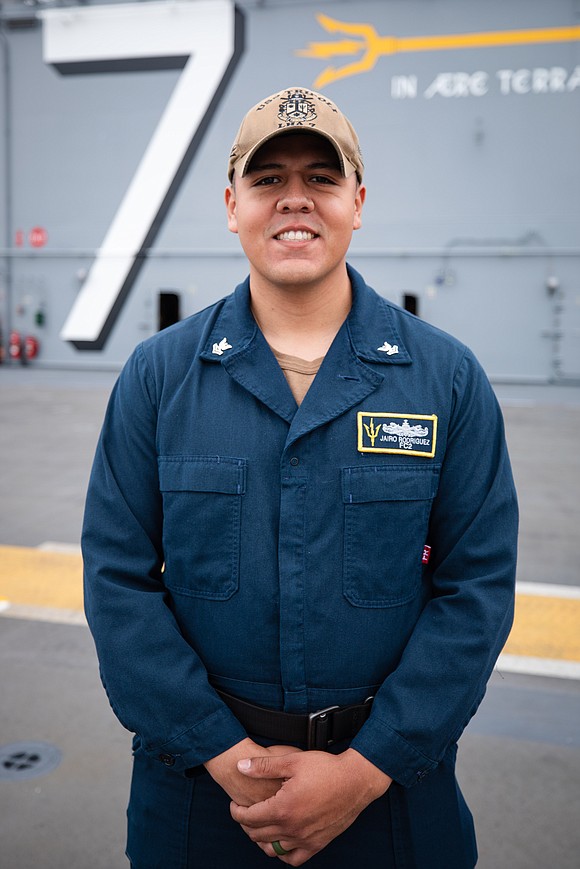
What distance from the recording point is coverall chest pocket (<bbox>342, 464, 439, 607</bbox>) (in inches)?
59.1

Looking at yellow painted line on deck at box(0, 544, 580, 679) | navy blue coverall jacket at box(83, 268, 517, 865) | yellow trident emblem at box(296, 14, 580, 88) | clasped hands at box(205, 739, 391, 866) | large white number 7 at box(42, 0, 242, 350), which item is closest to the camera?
clasped hands at box(205, 739, 391, 866)

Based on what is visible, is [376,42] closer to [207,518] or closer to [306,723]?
[207,518]

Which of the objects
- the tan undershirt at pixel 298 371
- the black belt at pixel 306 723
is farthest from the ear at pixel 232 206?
the black belt at pixel 306 723

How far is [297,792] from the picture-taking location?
1385mm

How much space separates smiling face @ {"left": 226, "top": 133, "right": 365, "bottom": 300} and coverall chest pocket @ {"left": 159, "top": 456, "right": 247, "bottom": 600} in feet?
1.29

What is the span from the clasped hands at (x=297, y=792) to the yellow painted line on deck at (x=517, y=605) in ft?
8.17

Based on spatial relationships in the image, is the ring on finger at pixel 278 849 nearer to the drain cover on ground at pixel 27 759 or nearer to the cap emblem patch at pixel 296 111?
the cap emblem patch at pixel 296 111

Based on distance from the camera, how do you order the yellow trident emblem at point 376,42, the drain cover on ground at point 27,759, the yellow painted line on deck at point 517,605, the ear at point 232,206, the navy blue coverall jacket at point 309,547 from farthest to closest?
the yellow trident emblem at point 376,42
the yellow painted line on deck at point 517,605
the drain cover on ground at point 27,759
the ear at point 232,206
the navy blue coverall jacket at point 309,547

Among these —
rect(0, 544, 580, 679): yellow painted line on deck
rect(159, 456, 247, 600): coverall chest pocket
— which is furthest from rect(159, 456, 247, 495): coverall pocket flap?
rect(0, 544, 580, 679): yellow painted line on deck

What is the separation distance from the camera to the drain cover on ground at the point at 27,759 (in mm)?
2844

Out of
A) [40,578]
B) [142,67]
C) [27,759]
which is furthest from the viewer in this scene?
→ [142,67]

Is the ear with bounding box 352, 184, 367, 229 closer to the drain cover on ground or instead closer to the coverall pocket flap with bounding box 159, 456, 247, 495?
the coverall pocket flap with bounding box 159, 456, 247, 495

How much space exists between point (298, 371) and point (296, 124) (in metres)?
0.47

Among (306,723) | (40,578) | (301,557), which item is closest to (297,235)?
(301,557)
